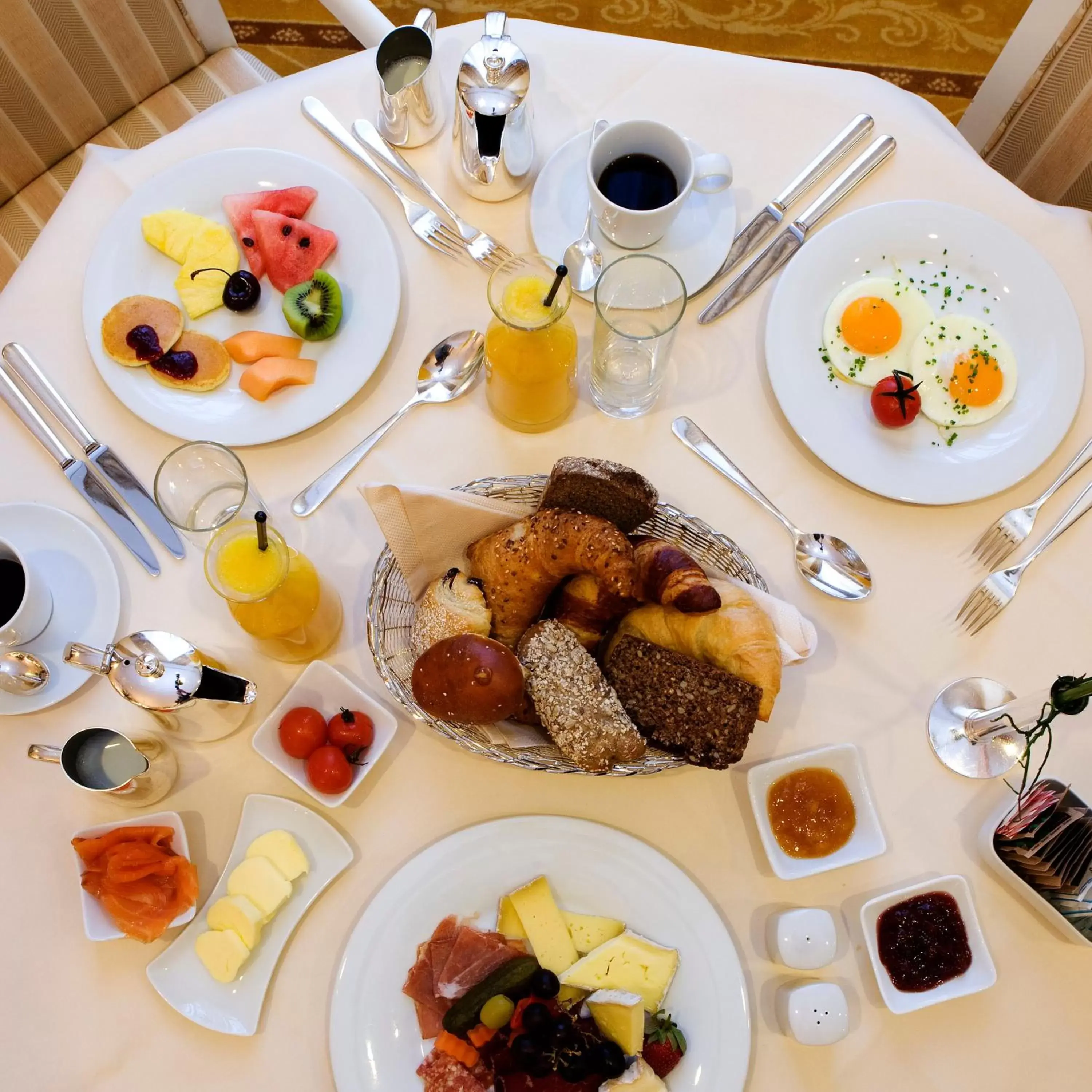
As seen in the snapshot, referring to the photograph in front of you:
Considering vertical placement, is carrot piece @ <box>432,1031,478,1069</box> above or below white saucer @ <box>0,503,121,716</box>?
→ below

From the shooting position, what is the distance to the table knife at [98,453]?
1.32m

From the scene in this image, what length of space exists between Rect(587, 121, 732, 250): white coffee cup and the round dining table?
142 mm

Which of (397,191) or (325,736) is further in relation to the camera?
(397,191)

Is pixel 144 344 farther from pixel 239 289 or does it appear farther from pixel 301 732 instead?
pixel 301 732

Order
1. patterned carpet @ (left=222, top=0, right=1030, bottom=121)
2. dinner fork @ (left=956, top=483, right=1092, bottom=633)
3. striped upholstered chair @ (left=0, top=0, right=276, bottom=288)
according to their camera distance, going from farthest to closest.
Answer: patterned carpet @ (left=222, top=0, right=1030, bottom=121) → striped upholstered chair @ (left=0, top=0, right=276, bottom=288) → dinner fork @ (left=956, top=483, right=1092, bottom=633)

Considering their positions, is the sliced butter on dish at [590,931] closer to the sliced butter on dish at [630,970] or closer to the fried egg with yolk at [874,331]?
the sliced butter on dish at [630,970]

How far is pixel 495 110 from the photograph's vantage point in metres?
1.34

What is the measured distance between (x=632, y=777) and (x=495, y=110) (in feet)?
3.30

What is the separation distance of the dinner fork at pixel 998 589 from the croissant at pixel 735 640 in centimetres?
33

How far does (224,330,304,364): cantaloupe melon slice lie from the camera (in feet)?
4.49

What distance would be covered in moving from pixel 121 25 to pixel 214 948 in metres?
1.58

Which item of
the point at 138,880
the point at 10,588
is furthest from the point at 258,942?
the point at 10,588

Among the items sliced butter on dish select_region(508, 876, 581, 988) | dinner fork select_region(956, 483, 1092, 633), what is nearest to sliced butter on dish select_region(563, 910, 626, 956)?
sliced butter on dish select_region(508, 876, 581, 988)

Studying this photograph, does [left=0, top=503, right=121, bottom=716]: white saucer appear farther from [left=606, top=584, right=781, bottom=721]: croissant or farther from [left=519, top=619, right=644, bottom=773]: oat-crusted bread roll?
[left=606, top=584, right=781, bottom=721]: croissant
